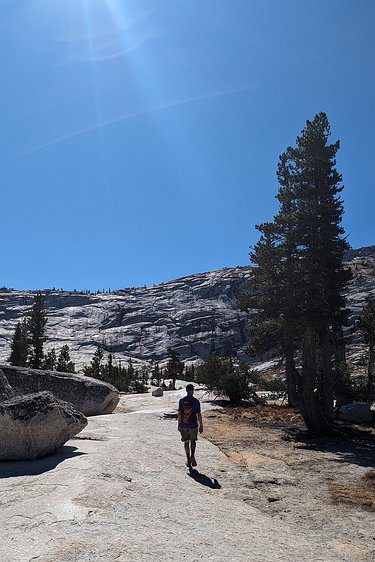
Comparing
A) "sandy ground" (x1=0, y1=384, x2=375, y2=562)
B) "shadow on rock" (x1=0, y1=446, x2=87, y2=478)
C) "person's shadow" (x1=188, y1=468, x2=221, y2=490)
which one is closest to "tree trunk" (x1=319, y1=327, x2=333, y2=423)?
"sandy ground" (x1=0, y1=384, x2=375, y2=562)

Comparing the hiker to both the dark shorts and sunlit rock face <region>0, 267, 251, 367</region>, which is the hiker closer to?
the dark shorts

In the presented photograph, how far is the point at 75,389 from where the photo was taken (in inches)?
834

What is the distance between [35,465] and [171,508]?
3.82 m

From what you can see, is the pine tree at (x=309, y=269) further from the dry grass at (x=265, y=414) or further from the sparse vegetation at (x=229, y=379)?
the sparse vegetation at (x=229, y=379)

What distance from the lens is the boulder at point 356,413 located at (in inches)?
812

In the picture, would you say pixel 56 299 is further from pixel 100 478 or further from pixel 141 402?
pixel 100 478

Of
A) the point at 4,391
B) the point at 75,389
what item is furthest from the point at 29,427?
the point at 75,389

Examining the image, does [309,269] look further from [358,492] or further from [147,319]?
[147,319]

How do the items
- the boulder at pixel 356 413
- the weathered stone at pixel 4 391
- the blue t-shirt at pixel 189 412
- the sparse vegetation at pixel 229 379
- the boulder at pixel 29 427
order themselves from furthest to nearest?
the sparse vegetation at pixel 229 379 < the boulder at pixel 356 413 < the weathered stone at pixel 4 391 < the blue t-shirt at pixel 189 412 < the boulder at pixel 29 427

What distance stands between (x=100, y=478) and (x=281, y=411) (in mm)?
18528

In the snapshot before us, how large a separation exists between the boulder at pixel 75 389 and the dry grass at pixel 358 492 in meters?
14.1

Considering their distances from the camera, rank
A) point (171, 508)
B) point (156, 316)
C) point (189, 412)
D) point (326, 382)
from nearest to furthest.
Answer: point (171, 508) → point (189, 412) → point (326, 382) → point (156, 316)

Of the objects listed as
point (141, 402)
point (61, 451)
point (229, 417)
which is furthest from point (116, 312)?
point (61, 451)

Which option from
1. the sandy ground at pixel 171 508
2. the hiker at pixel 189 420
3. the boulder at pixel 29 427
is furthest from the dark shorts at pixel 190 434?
the boulder at pixel 29 427
